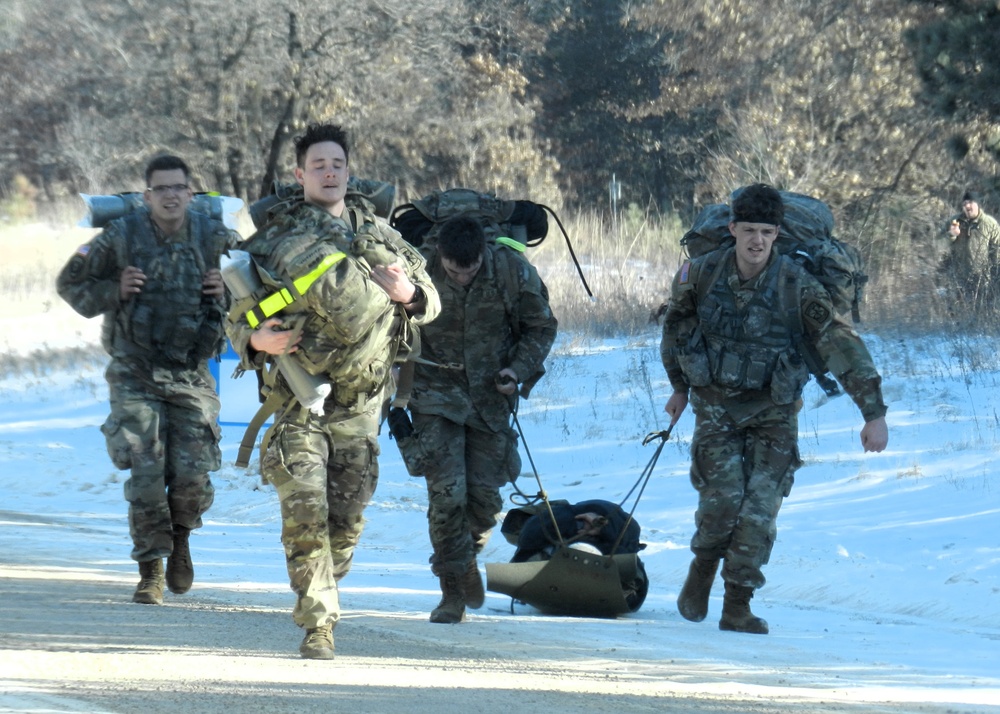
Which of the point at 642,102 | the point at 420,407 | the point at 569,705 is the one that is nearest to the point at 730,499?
the point at 420,407

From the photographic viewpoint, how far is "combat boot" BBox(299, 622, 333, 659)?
5.56 metres

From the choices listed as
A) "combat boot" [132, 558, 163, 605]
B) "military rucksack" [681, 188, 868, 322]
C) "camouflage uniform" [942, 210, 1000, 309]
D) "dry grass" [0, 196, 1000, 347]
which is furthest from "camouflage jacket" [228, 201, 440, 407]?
"camouflage uniform" [942, 210, 1000, 309]

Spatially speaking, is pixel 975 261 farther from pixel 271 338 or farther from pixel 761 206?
pixel 271 338

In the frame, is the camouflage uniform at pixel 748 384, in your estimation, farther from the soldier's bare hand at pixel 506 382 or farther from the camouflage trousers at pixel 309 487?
the camouflage trousers at pixel 309 487

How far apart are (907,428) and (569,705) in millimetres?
6504

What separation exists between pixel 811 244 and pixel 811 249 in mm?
62

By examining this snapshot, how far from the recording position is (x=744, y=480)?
22.3 ft

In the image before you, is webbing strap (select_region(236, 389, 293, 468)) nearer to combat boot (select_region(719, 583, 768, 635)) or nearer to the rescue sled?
the rescue sled

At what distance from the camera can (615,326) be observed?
15656mm

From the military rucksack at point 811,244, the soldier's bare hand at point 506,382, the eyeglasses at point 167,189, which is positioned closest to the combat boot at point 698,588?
the soldier's bare hand at point 506,382

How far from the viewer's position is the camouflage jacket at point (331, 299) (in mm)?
5484

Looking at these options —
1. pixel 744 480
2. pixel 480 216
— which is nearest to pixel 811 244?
pixel 744 480

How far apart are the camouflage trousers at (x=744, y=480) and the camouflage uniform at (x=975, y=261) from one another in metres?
7.43

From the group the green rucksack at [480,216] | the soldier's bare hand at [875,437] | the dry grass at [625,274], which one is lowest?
the dry grass at [625,274]
